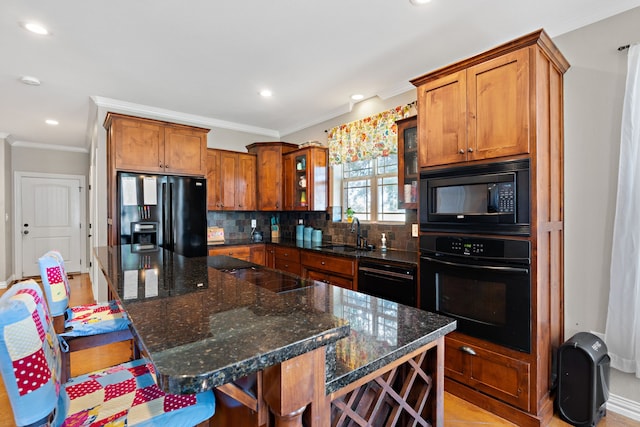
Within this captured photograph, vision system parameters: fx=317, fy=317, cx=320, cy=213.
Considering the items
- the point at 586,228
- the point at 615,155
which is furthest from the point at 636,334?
the point at 615,155

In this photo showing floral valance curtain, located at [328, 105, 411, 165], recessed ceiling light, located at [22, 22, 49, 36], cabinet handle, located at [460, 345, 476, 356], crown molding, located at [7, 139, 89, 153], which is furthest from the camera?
crown molding, located at [7, 139, 89, 153]

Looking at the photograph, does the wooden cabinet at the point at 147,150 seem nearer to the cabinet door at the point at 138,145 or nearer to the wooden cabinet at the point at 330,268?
the cabinet door at the point at 138,145

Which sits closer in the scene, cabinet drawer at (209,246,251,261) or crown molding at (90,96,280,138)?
crown molding at (90,96,280,138)

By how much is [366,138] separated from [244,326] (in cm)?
330

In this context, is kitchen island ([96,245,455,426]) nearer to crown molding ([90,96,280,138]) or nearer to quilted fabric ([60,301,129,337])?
quilted fabric ([60,301,129,337])

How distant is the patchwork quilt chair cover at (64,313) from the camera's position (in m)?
1.59

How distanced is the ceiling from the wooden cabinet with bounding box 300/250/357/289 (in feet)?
6.17

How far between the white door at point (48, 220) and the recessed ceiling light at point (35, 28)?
5249 millimetres

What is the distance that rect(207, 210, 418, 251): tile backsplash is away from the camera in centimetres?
343

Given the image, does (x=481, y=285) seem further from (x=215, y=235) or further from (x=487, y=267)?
(x=215, y=235)

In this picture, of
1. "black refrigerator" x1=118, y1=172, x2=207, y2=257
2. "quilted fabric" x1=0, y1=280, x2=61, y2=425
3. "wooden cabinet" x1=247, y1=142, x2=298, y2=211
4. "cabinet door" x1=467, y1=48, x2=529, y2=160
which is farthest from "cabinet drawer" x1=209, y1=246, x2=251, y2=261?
"quilted fabric" x1=0, y1=280, x2=61, y2=425

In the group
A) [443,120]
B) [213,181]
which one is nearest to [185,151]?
[213,181]

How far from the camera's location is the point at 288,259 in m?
4.21

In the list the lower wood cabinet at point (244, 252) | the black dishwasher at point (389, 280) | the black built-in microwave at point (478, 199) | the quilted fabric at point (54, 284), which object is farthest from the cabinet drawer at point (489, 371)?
the lower wood cabinet at point (244, 252)
